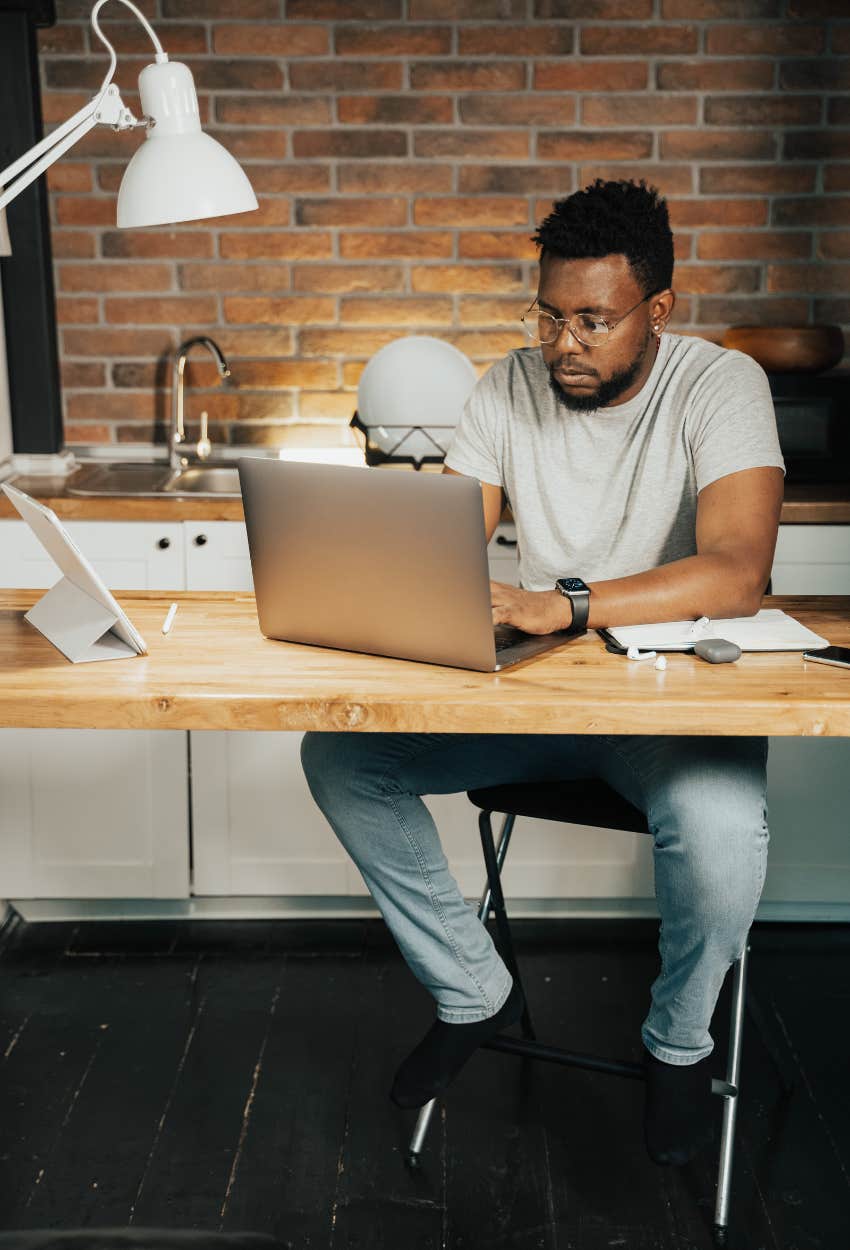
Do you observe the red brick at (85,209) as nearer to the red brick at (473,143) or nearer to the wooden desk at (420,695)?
the red brick at (473,143)

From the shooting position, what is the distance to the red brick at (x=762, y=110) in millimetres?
3002

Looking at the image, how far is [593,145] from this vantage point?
302 centimetres

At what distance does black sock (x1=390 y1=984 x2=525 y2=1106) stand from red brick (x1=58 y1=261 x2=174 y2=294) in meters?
1.97

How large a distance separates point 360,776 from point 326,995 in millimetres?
786

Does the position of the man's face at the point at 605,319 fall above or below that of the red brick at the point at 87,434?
above

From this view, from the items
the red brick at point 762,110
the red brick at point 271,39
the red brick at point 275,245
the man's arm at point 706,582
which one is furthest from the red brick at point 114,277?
the man's arm at point 706,582

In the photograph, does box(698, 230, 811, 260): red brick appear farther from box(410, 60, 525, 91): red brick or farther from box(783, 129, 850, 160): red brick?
box(410, 60, 525, 91): red brick

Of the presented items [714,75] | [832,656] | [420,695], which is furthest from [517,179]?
[420,695]

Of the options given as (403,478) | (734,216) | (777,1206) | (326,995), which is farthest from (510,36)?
(777,1206)

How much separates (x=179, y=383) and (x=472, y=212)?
82 cm

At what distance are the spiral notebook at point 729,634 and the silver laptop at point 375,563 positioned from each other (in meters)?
0.09

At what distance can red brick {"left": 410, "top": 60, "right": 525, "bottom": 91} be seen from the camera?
298 centimetres

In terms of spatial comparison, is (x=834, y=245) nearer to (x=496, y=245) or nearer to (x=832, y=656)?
(x=496, y=245)

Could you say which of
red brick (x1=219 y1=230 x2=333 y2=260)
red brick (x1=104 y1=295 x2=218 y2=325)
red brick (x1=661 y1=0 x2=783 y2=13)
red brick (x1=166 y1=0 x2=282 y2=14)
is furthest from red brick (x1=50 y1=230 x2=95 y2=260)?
red brick (x1=661 y1=0 x2=783 y2=13)
